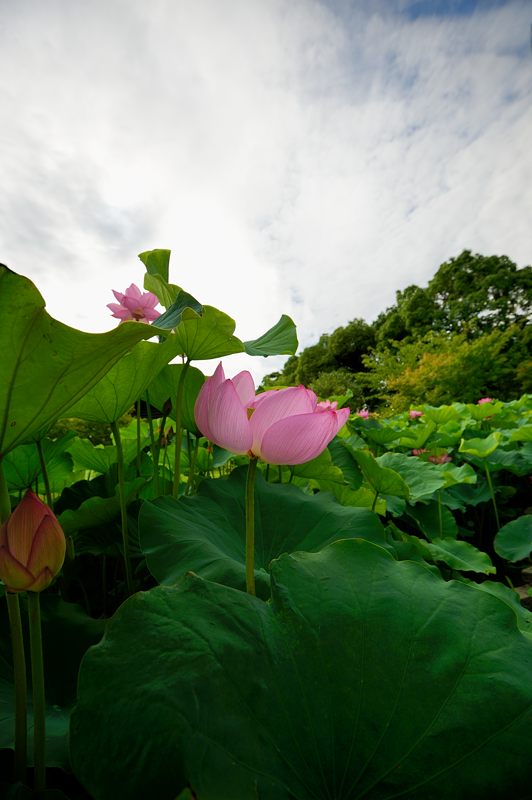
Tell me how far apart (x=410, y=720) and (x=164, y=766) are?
0.61 feet

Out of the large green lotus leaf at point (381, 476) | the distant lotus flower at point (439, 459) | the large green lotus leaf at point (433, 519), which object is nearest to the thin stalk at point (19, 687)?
the large green lotus leaf at point (381, 476)

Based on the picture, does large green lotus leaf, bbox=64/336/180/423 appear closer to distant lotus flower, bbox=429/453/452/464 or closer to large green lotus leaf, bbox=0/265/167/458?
large green lotus leaf, bbox=0/265/167/458

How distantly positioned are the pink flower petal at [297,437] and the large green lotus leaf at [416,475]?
92 centimetres

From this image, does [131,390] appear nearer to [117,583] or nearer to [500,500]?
[117,583]

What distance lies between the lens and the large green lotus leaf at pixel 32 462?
810 mm

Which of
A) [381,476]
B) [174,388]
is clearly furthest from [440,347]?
[174,388]

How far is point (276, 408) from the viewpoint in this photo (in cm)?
46

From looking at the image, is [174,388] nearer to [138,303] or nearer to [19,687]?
[138,303]

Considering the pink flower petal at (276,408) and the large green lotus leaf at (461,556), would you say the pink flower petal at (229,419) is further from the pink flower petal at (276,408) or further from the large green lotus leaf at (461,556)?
the large green lotus leaf at (461,556)

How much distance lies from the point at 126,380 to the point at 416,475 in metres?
1.13

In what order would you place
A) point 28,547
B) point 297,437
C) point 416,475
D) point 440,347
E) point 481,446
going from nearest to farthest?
point 28,547
point 297,437
point 416,475
point 481,446
point 440,347

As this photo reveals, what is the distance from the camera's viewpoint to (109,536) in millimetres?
786

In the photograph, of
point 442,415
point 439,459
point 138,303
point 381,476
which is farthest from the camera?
point 442,415

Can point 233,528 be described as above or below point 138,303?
below
